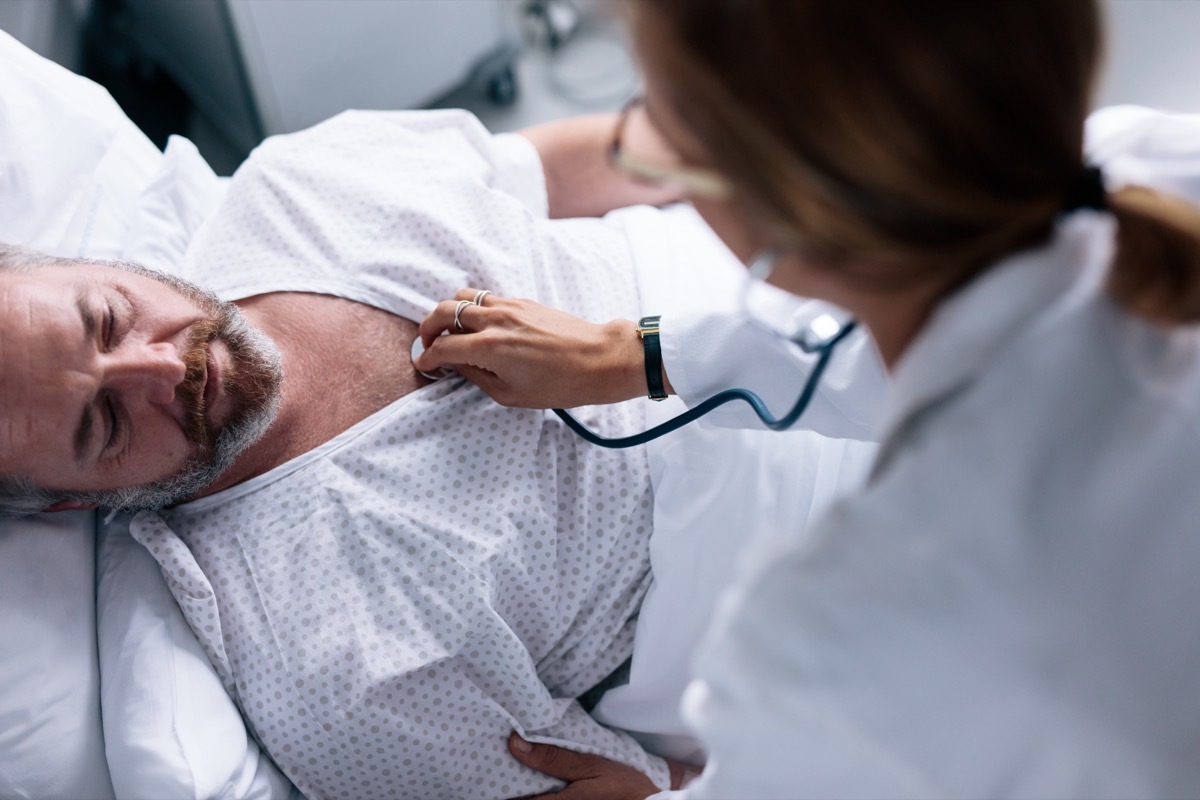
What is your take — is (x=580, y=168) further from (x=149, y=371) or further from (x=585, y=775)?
(x=585, y=775)

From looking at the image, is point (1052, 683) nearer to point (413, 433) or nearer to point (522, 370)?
point (522, 370)

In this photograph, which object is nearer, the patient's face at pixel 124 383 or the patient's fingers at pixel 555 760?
the patient's face at pixel 124 383

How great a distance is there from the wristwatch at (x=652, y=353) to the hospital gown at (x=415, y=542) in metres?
0.13

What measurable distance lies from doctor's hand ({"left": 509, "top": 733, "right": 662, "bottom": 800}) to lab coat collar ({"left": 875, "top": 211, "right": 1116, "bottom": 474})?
791 mm

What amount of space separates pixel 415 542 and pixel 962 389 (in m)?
0.75

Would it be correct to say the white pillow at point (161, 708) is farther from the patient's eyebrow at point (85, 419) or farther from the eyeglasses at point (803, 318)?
the eyeglasses at point (803, 318)

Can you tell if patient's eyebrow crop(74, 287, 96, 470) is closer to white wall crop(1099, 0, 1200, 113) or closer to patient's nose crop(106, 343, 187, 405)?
patient's nose crop(106, 343, 187, 405)

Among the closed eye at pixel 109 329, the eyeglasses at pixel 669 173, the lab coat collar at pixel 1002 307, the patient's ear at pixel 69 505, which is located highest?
the eyeglasses at pixel 669 173

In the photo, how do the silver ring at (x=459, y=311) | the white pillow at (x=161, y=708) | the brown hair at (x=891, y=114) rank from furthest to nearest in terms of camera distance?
the silver ring at (x=459, y=311) < the white pillow at (x=161, y=708) < the brown hair at (x=891, y=114)

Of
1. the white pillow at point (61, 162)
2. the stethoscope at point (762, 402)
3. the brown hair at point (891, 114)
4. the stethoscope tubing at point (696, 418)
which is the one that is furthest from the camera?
the white pillow at point (61, 162)

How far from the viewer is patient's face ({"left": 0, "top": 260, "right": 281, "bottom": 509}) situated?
113cm

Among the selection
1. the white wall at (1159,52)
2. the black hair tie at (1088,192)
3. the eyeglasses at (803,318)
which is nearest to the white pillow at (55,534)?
the eyeglasses at (803,318)

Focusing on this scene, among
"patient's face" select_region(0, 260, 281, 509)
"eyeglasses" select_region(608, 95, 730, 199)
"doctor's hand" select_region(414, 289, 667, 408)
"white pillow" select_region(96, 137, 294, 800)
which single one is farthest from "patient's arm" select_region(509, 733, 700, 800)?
"eyeglasses" select_region(608, 95, 730, 199)

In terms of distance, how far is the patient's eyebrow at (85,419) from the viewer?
3.78 feet
